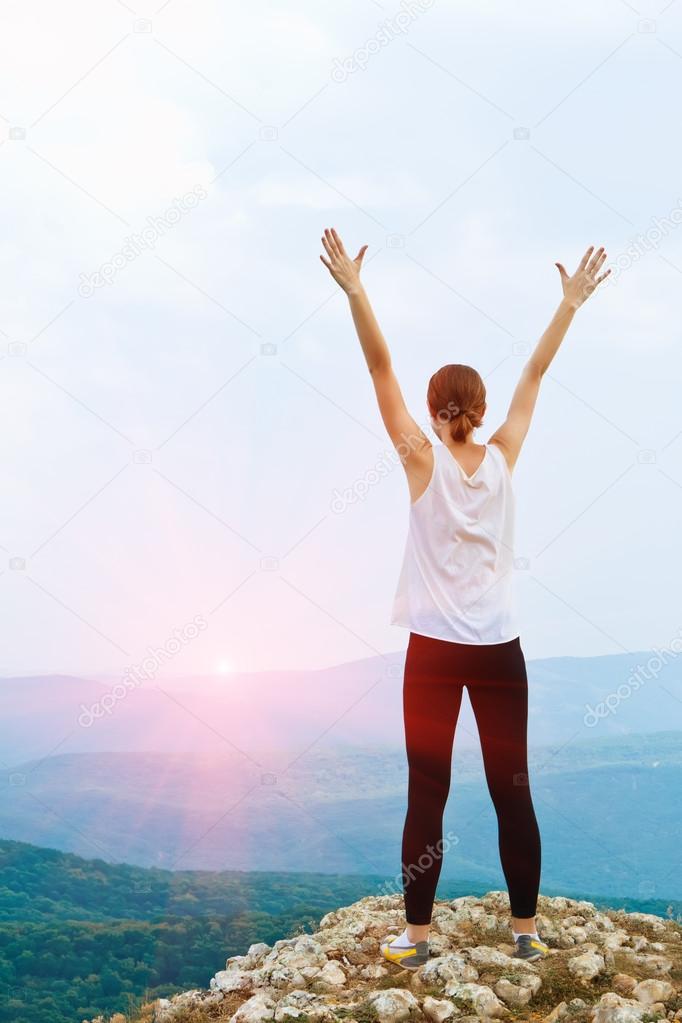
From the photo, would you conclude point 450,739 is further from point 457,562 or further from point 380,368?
point 380,368

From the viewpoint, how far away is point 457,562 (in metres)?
4.82

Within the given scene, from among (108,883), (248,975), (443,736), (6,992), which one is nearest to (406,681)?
(443,736)

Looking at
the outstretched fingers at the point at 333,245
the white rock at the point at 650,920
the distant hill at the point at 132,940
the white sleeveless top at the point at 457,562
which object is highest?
the outstretched fingers at the point at 333,245

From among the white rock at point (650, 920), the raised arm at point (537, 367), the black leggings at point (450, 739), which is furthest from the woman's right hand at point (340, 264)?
the white rock at point (650, 920)

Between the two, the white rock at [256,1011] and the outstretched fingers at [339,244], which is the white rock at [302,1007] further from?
the outstretched fingers at [339,244]

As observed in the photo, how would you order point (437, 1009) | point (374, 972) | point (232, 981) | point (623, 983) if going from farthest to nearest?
1. point (232, 981)
2. point (374, 972)
3. point (623, 983)
4. point (437, 1009)

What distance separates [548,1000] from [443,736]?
1.61 m

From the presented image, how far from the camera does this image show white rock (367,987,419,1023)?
4.45m

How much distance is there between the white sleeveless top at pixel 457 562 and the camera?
476 centimetres

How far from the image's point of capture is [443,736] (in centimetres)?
479

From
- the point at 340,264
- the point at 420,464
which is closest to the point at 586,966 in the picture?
the point at 420,464

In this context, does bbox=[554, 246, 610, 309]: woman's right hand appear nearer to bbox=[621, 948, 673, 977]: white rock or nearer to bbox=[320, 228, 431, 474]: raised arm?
bbox=[320, 228, 431, 474]: raised arm

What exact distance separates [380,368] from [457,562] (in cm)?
120

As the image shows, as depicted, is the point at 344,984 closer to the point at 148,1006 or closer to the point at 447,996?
the point at 447,996
